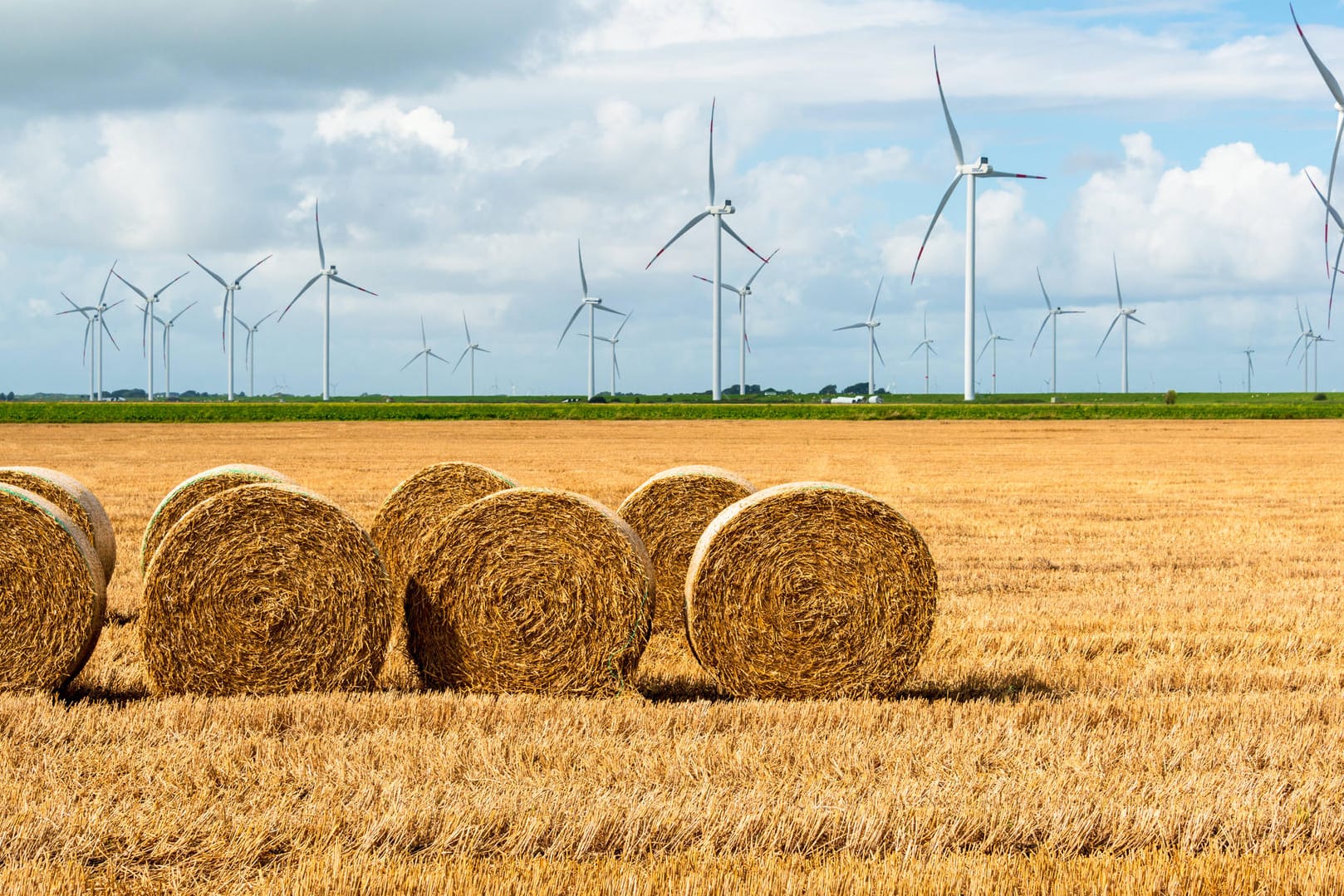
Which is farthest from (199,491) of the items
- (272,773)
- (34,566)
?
(272,773)

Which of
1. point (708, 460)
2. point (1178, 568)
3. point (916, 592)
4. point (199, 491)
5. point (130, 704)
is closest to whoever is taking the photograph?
point (130, 704)

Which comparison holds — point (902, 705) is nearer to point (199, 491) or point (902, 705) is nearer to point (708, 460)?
point (199, 491)

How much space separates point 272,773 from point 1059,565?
1150cm

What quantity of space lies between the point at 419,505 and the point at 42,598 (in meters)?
3.94

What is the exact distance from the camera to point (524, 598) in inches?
349

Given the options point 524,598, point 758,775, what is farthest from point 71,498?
point 758,775

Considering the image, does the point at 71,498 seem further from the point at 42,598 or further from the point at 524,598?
the point at 524,598

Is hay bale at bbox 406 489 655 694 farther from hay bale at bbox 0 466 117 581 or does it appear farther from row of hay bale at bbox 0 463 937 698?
hay bale at bbox 0 466 117 581

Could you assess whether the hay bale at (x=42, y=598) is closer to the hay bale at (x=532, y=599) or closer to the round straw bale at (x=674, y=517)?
the hay bale at (x=532, y=599)

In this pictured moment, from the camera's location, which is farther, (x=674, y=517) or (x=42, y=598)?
(x=674, y=517)

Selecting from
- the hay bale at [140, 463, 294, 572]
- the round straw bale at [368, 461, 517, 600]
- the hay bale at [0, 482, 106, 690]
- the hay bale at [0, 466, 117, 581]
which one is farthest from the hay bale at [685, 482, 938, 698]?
the hay bale at [0, 466, 117, 581]

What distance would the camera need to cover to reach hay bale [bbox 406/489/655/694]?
348 inches

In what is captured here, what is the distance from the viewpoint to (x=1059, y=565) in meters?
16.0

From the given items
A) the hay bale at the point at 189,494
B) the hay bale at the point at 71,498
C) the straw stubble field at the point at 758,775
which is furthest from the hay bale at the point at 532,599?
the hay bale at the point at 71,498
